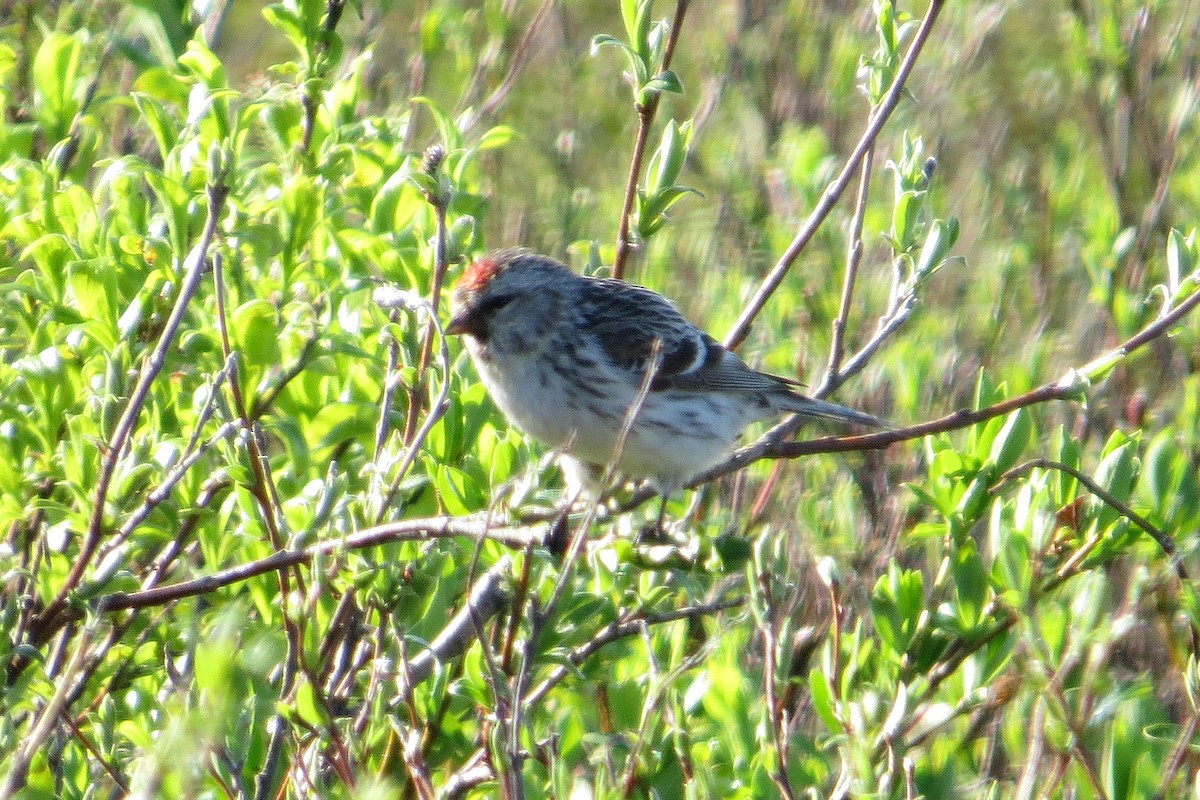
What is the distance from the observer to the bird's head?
434 centimetres

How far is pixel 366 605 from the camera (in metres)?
3.15

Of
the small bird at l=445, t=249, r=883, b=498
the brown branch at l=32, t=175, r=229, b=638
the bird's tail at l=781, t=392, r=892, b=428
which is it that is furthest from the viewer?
the bird's tail at l=781, t=392, r=892, b=428

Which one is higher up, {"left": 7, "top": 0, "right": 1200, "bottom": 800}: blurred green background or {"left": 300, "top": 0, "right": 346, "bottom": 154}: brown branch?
{"left": 300, "top": 0, "right": 346, "bottom": 154}: brown branch

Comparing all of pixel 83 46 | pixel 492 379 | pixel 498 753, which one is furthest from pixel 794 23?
pixel 498 753

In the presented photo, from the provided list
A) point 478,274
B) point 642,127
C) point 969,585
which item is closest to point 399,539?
point 642,127

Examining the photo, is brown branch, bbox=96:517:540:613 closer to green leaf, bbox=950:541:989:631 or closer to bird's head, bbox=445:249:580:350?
green leaf, bbox=950:541:989:631

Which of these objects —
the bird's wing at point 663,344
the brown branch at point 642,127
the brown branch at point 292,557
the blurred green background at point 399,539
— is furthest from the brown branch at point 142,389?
the bird's wing at point 663,344

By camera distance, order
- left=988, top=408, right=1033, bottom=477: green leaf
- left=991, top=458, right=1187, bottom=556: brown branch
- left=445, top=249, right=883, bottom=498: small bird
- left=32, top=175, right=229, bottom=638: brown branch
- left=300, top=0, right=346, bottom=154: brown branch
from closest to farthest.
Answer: left=32, top=175, right=229, bottom=638: brown branch
left=991, top=458, right=1187, bottom=556: brown branch
left=988, top=408, right=1033, bottom=477: green leaf
left=300, top=0, right=346, bottom=154: brown branch
left=445, top=249, right=883, bottom=498: small bird

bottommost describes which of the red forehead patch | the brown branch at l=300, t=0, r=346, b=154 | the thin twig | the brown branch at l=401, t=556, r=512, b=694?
the brown branch at l=401, t=556, r=512, b=694

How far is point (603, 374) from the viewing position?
14.9ft

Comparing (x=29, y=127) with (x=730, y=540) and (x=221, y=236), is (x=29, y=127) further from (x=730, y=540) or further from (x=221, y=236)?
(x=730, y=540)

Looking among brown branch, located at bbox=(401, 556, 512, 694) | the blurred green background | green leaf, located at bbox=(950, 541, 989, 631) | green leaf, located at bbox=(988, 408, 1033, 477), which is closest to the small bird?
the blurred green background

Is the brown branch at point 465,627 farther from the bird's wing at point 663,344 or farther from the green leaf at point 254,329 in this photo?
the bird's wing at point 663,344

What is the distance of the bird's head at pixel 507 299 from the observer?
14.2ft
